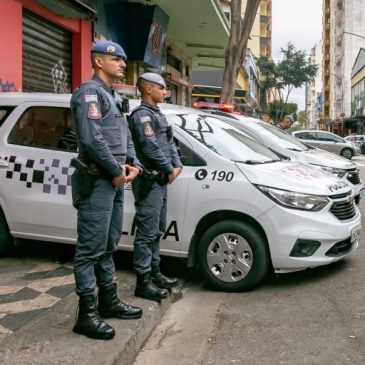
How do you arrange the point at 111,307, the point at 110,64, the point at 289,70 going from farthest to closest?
the point at 289,70 < the point at 111,307 < the point at 110,64

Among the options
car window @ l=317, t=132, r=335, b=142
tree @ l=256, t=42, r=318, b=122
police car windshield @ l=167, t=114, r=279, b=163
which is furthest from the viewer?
tree @ l=256, t=42, r=318, b=122

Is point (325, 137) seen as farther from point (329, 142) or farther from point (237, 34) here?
point (237, 34)

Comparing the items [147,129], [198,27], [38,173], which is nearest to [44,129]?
[38,173]

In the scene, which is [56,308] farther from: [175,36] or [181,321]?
[175,36]

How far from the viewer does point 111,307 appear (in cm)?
413

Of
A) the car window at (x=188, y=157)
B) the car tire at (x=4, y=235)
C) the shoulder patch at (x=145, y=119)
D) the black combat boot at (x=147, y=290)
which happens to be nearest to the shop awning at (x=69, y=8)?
the car tire at (x=4, y=235)

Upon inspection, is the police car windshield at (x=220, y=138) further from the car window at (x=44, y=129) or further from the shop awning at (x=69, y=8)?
the shop awning at (x=69, y=8)

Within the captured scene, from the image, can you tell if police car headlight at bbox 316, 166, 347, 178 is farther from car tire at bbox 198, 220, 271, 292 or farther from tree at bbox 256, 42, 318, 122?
tree at bbox 256, 42, 318, 122

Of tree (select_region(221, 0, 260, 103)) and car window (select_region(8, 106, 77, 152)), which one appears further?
tree (select_region(221, 0, 260, 103))

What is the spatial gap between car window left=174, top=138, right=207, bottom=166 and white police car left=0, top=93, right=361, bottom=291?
1 cm

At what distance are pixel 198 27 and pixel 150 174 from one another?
43.2ft

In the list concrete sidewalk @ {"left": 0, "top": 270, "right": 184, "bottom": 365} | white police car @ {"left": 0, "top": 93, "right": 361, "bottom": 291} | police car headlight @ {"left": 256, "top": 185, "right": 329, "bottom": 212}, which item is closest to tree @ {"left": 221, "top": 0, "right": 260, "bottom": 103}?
white police car @ {"left": 0, "top": 93, "right": 361, "bottom": 291}

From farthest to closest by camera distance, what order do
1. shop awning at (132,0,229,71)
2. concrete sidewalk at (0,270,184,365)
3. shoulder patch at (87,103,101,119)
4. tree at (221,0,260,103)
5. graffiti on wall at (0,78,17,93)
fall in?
tree at (221,0,260,103)
shop awning at (132,0,229,71)
graffiti on wall at (0,78,17,93)
shoulder patch at (87,103,101,119)
concrete sidewalk at (0,270,184,365)

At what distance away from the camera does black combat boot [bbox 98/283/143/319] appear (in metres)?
4.10
